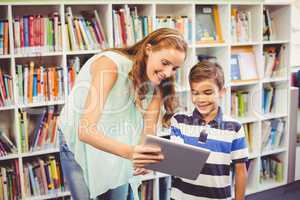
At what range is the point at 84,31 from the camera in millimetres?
2418

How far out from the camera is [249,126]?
3.14 meters

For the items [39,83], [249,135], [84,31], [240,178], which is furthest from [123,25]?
[249,135]

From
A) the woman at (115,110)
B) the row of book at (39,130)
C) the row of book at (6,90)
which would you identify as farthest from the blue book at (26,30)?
the woman at (115,110)

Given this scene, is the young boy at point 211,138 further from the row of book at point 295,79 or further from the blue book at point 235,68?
the row of book at point 295,79

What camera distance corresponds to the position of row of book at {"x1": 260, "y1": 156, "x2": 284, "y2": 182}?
3.27 m

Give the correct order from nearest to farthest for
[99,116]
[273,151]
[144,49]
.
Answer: [99,116] → [144,49] → [273,151]

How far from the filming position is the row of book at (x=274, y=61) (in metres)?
3.12

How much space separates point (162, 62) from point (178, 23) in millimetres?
1227

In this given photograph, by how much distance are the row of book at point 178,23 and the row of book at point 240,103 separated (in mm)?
677

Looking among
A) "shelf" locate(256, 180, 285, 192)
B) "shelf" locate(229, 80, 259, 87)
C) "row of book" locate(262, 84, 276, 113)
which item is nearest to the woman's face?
"shelf" locate(229, 80, 259, 87)

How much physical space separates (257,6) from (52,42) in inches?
64.3

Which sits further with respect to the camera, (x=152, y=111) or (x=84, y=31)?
(x=84, y=31)

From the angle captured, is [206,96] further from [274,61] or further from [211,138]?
[274,61]

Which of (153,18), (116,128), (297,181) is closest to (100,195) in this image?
(116,128)
